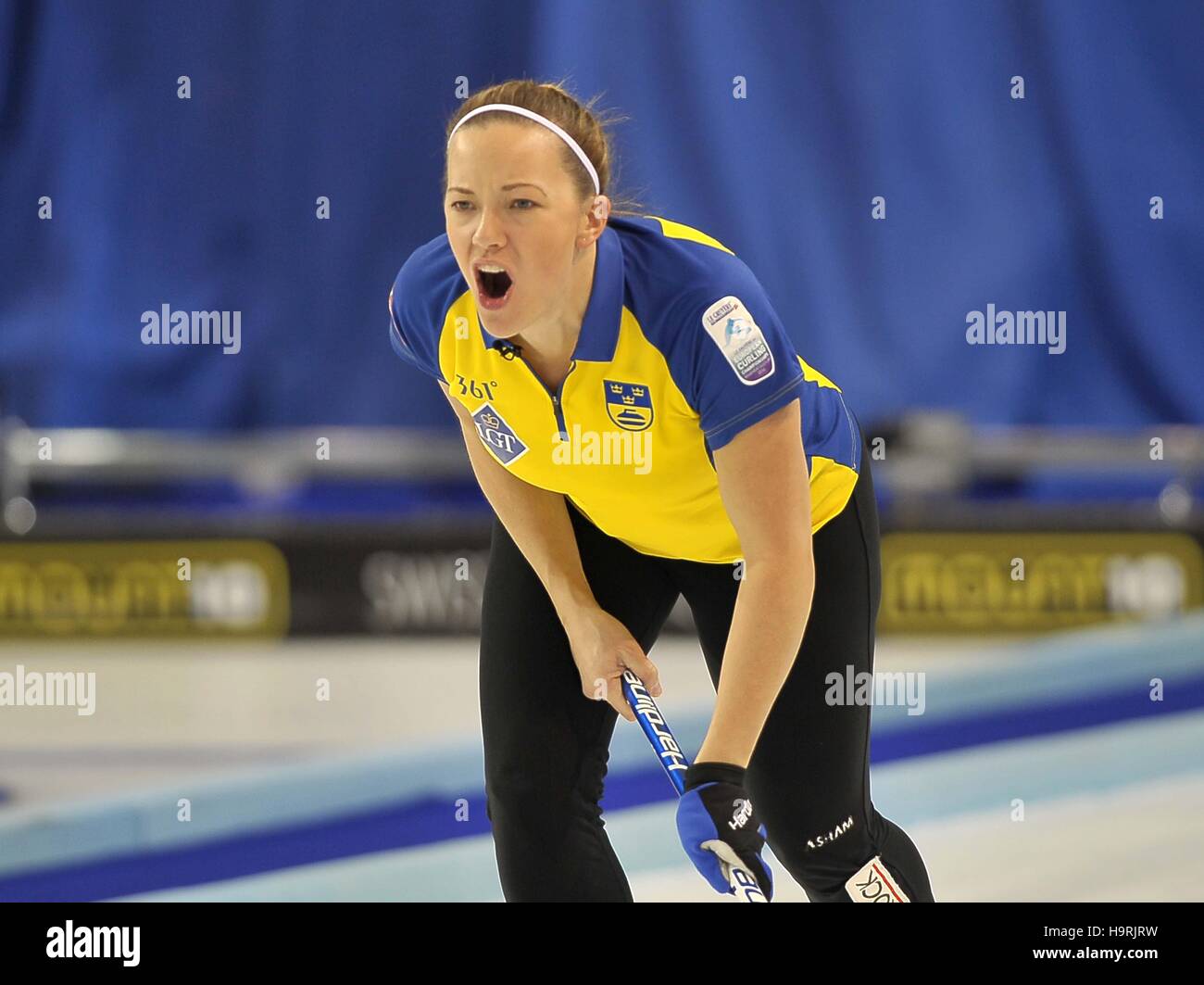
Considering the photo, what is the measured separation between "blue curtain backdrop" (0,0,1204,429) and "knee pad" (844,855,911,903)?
1899 millimetres

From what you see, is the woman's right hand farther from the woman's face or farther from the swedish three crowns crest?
the woman's face

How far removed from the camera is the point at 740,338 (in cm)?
154

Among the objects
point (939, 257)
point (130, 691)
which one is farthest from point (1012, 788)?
point (130, 691)

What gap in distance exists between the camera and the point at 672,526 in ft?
5.62

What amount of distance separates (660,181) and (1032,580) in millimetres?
1270

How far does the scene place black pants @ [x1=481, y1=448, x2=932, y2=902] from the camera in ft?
5.40

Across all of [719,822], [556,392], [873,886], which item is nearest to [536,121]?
[556,392]

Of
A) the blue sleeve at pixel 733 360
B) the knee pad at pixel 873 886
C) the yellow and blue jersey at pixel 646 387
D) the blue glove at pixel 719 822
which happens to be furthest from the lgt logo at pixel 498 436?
the knee pad at pixel 873 886

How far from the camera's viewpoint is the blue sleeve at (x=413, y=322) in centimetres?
172

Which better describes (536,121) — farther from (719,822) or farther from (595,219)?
(719,822)

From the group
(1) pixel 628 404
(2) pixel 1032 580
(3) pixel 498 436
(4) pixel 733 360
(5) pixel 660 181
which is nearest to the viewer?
(4) pixel 733 360

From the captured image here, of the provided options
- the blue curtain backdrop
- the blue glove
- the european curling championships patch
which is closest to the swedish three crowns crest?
the european curling championships patch
